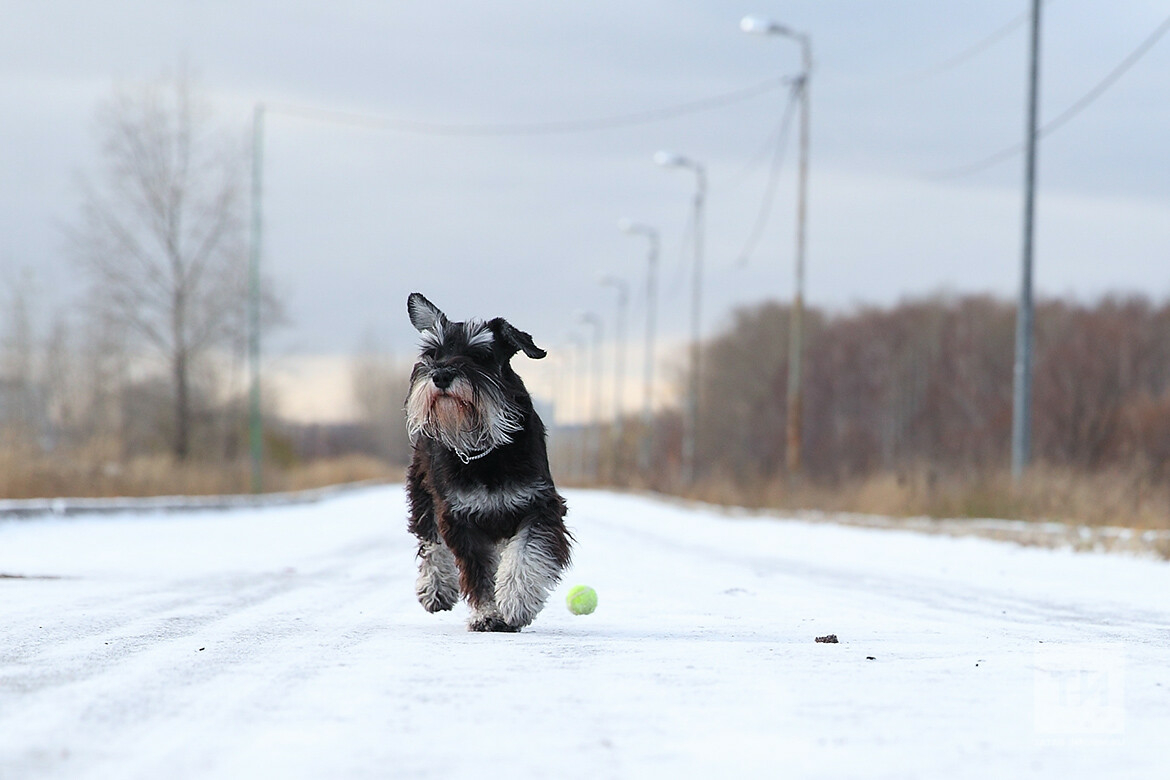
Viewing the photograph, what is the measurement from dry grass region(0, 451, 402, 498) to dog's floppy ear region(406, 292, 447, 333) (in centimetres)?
1782

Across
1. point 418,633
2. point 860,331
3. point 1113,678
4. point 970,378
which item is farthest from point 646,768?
point 860,331

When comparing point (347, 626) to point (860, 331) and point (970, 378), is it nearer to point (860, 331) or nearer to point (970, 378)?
point (970, 378)

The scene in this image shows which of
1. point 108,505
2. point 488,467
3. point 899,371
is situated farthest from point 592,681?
point 899,371

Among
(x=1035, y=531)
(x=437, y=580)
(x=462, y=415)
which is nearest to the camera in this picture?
(x=462, y=415)

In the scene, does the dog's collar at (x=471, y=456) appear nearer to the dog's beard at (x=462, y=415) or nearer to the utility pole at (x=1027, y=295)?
the dog's beard at (x=462, y=415)

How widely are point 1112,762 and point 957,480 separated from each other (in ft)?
67.9

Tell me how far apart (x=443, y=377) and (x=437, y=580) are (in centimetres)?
190

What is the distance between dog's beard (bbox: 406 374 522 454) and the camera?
275 inches

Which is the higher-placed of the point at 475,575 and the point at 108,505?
the point at 475,575

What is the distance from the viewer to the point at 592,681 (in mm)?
5406

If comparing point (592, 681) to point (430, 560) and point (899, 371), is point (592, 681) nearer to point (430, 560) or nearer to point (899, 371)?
point (430, 560)

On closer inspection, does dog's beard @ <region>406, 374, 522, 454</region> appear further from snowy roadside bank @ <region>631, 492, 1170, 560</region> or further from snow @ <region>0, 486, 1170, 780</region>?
snowy roadside bank @ <region>631, 492, 1170, 560</region>
